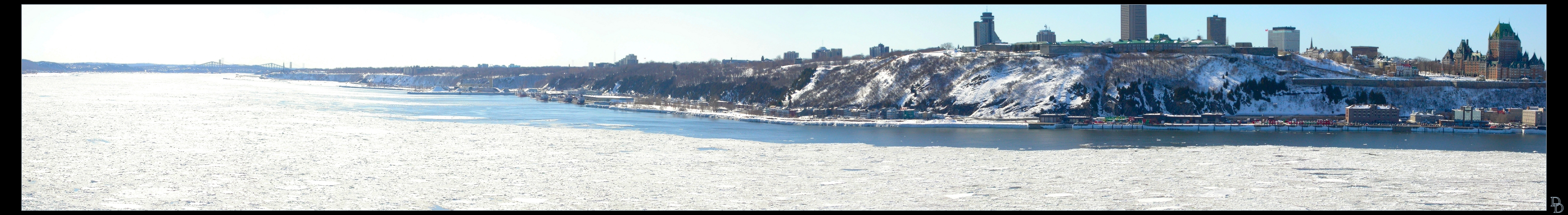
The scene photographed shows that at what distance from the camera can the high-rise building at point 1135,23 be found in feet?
378

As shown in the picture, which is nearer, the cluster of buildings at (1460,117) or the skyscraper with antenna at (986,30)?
the cluster of buildings at (1460,117)

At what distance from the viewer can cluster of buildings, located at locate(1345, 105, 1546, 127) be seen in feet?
148

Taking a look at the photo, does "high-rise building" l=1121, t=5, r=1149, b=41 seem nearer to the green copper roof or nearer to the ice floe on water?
the green copper roof

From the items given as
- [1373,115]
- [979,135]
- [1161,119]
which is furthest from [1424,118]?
[979,135]

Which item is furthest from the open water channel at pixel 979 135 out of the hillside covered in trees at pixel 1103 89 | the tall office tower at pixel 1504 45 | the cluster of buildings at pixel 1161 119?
the tall office tower at pixel 1504 45

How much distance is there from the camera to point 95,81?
126188 mm

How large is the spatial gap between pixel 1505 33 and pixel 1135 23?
41880 millimetres

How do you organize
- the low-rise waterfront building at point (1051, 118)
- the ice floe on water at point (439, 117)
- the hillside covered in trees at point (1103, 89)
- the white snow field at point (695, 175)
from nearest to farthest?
the white snow field at point (695, 175), the low-rise waterfront building at point (1051, 118), the ice floe on water at point (439, 117), the hillside covered in trees at point (1103, 89)

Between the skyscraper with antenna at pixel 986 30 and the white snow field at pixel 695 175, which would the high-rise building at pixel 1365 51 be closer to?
the skyscraper with antenna at pixel 986 30

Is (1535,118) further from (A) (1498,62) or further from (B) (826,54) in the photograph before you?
(B) (826,54)

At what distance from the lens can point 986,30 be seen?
12756 cm

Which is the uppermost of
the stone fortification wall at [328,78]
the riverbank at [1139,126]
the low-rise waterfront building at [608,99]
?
the stone fortification wall at [328,78]
